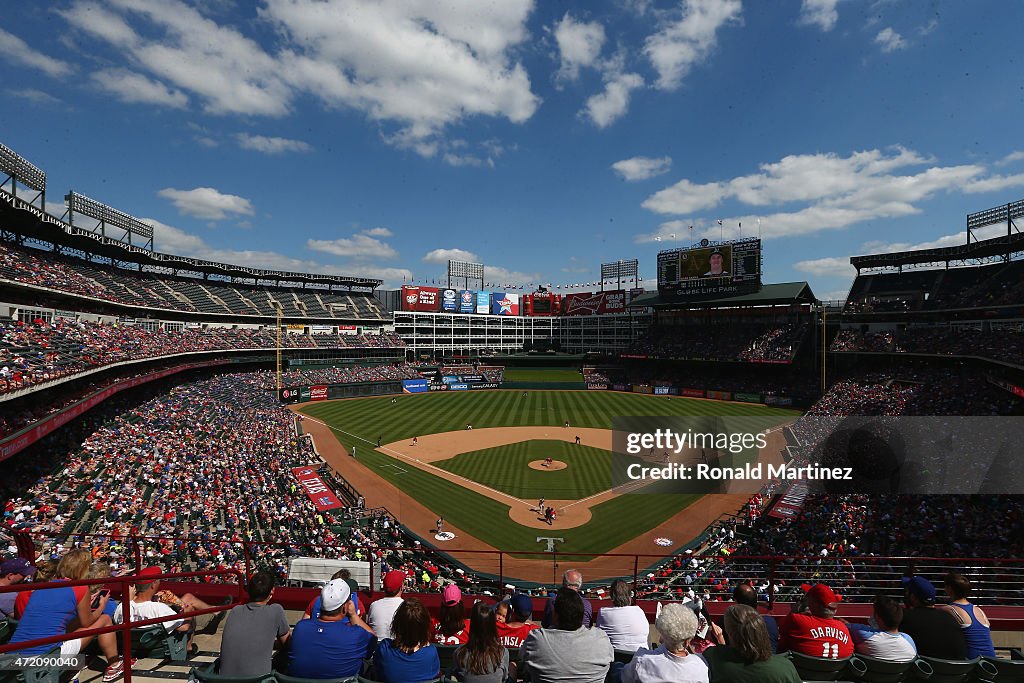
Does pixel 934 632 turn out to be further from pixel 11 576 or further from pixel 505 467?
pixel 505 467

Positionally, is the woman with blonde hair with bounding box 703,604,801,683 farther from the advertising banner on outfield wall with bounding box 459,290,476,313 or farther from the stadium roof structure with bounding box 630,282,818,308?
the advertising banner on outfield wall with bounding box 459,290,476,313

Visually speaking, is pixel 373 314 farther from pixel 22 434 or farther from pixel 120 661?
pixel 120 661

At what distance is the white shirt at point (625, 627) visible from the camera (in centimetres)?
502

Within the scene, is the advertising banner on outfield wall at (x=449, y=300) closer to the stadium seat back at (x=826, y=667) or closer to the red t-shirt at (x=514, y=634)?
the red t-shirt at (x=514, y=634)

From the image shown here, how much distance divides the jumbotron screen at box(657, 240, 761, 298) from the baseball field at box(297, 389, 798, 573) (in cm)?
1997

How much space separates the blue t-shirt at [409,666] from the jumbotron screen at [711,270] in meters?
74.2

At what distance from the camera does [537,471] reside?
32250mm

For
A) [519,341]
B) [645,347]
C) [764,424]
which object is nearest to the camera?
[764,424]

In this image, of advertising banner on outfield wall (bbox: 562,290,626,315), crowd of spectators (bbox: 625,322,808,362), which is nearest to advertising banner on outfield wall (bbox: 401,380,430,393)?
crowd of spectators (bbox: 625,322,808,362)

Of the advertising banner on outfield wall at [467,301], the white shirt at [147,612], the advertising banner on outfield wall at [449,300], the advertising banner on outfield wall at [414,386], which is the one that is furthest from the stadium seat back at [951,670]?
the advertising banner on outfield wall at [467,301]

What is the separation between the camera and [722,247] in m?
70.4

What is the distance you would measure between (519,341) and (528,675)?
110 meters

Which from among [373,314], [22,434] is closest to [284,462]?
[22,434]

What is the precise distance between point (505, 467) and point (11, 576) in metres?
28.8
